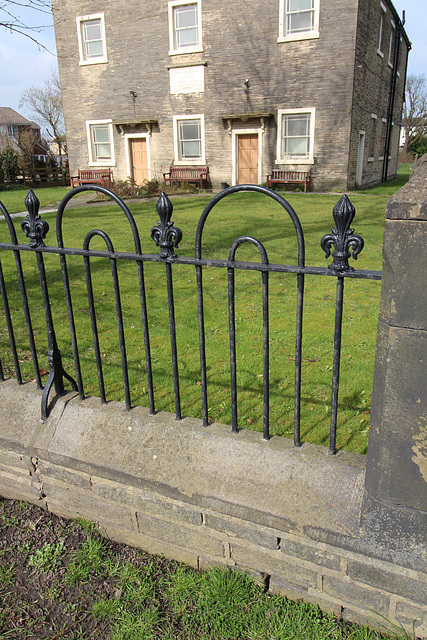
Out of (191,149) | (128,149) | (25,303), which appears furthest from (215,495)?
(128,149)

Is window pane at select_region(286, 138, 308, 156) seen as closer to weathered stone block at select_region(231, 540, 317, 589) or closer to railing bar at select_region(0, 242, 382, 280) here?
railing bar at select_region(0, 242, 382, 280)

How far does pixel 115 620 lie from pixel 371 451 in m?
1.31

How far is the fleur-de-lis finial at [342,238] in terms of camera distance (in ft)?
5.45

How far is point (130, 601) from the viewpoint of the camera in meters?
2.10

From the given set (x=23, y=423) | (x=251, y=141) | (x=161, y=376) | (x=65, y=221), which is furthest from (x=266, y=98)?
(x=23, y=423)

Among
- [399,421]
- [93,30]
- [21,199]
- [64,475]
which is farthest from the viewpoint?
[93,30]

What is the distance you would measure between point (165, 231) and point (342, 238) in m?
0.79

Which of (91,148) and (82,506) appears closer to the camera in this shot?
(82,506)

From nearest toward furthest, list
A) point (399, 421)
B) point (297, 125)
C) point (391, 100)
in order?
point (399, 421)
point (297, 125)
point (391, 100)

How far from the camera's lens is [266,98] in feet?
62.2

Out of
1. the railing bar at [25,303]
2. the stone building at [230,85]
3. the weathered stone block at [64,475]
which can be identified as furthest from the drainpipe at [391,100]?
the weathered stone block at [64,475]

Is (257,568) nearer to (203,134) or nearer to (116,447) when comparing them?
(116,447)

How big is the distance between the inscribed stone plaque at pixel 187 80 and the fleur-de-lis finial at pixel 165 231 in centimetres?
2003

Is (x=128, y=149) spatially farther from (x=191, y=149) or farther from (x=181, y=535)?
(x=181, y=535)
